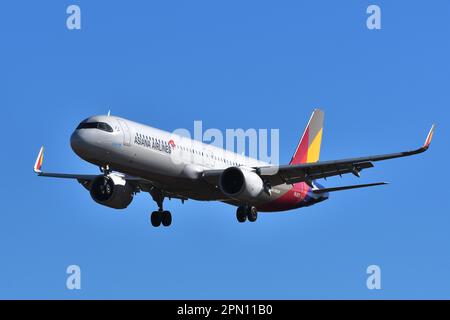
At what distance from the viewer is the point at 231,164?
58.7 m

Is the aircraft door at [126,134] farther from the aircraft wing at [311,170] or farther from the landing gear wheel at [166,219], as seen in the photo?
the landing gear wheel at [166,219]

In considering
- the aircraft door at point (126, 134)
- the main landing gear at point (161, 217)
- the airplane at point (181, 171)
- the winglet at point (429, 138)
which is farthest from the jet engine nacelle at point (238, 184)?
the winglet at point (429, 138)

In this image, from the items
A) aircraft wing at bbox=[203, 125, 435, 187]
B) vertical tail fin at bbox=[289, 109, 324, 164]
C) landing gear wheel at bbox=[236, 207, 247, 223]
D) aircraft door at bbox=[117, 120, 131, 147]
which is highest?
vertical tail fin at bbox=[289, 109, 324, 164]

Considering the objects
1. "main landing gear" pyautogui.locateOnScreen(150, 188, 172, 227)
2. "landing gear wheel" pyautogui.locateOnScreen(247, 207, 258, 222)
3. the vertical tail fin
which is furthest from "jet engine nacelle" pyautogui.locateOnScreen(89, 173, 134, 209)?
the vertical tail fin

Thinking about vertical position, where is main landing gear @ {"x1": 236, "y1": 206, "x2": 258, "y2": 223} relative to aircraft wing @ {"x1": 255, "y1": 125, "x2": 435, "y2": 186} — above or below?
below

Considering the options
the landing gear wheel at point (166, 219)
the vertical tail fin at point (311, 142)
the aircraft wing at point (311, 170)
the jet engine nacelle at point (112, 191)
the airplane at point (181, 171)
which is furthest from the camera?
the vertical tail fin at point (311, 142)

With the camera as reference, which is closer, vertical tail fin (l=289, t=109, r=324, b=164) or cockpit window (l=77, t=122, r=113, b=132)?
cockpit window (l=77, t=122, r=113, b=132)

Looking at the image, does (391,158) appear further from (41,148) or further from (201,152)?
(41,148)

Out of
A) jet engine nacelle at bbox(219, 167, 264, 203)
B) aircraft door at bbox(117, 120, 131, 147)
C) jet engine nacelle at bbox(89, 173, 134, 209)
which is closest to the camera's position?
aircraft door at bbox(117, 120, 131, 147)

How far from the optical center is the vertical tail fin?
68.1m

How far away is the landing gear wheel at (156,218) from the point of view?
195 feet

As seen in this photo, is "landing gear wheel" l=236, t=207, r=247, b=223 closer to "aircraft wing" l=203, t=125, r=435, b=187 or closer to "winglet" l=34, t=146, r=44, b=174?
"aircraft wing" l=203, t=125, r=435, b=187

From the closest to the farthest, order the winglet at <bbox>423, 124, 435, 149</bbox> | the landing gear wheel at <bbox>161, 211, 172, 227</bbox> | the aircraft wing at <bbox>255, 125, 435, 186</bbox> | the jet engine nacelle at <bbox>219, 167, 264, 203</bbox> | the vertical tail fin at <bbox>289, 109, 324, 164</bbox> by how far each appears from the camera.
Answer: the winglet at <bbox>423, 124, 435, 149</bbox>, the aircraft wing at <bbox>255, 125, 435, 186</bbox>, the jet engine nacelle at <bbox>219, 167, 264, 203</bbox>, the landing gear wheel at <bbox>161, 211, 172, 227</bbox>, the vertical tail fin at <bbox>289, 109, 324, 164</bbox>

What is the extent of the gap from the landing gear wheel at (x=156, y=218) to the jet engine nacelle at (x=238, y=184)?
6.02 meters
